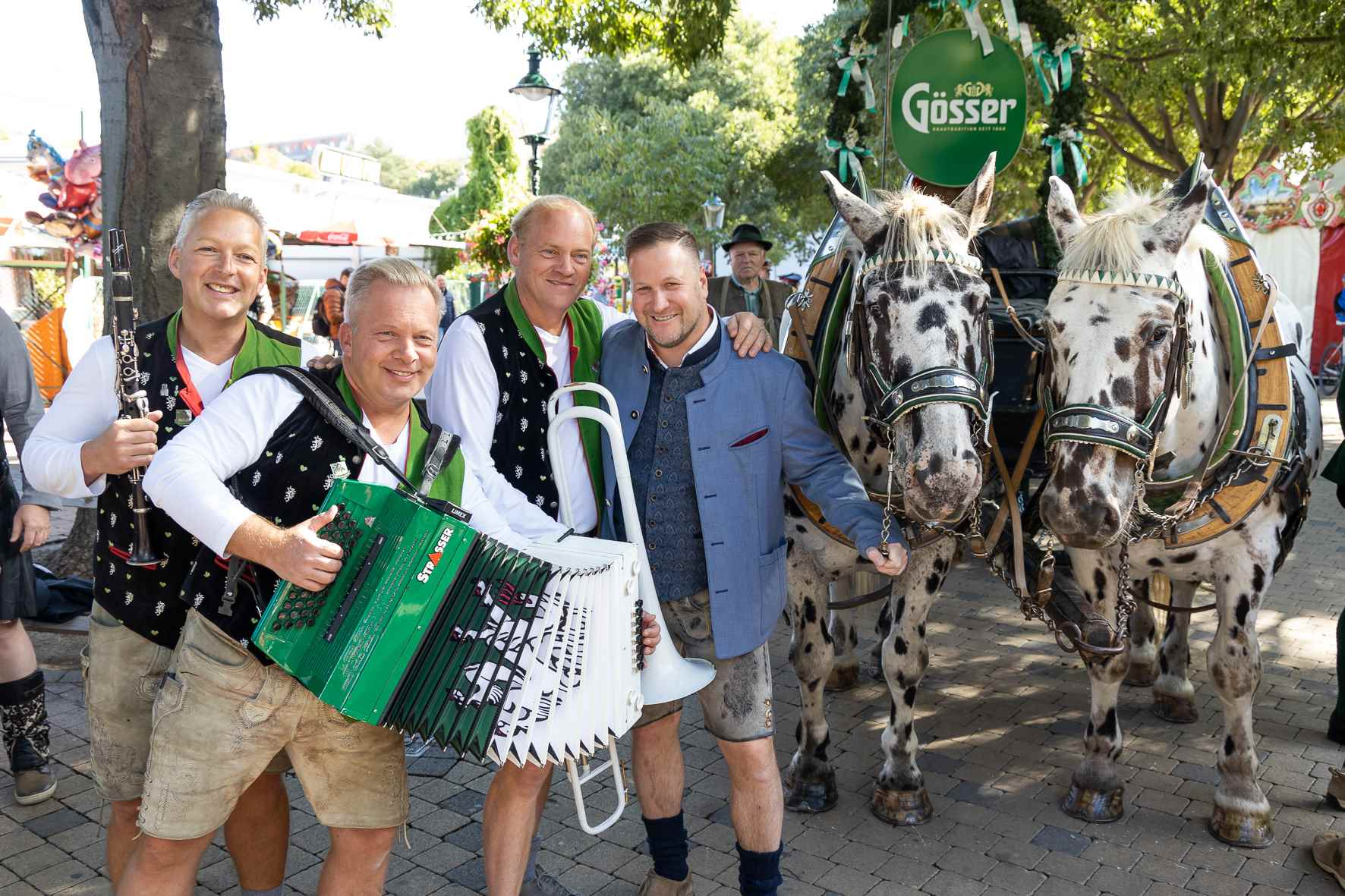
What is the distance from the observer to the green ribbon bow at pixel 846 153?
433 cm

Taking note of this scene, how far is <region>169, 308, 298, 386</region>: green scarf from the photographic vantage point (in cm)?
252

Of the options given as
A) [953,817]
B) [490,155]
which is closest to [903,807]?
[953,817]

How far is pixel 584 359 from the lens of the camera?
3006 millimetres

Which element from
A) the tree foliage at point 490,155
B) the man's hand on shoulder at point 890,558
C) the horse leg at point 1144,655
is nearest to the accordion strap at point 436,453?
the man's hand on shoulder at point 890,558

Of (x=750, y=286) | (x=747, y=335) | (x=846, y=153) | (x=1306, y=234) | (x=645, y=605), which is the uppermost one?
(x=1306, y=234)

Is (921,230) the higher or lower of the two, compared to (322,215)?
lower

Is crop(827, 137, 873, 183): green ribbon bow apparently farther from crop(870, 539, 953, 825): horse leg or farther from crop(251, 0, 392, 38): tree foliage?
crop(251, 0, 392, 38): tree foliage

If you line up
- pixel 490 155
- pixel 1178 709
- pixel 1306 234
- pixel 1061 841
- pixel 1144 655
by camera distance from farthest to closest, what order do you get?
pixel 490 155 → pixel 1306 234 → pixel 1144 655 → pixel 1178 709 → pixel 1061 841

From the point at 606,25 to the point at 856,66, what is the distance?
4834 millimetres

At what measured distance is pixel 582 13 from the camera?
847 cm

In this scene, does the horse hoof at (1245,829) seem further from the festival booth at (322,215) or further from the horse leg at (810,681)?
the festival booth at (322,215)

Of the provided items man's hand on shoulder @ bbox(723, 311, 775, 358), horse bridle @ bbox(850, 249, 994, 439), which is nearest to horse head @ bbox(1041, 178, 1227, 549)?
horse bridle @ bbox(850, 249, 994, 439)

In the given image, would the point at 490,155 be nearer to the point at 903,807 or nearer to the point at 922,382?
the point at 903,807

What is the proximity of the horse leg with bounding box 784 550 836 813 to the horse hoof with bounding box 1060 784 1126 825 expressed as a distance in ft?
2.95
